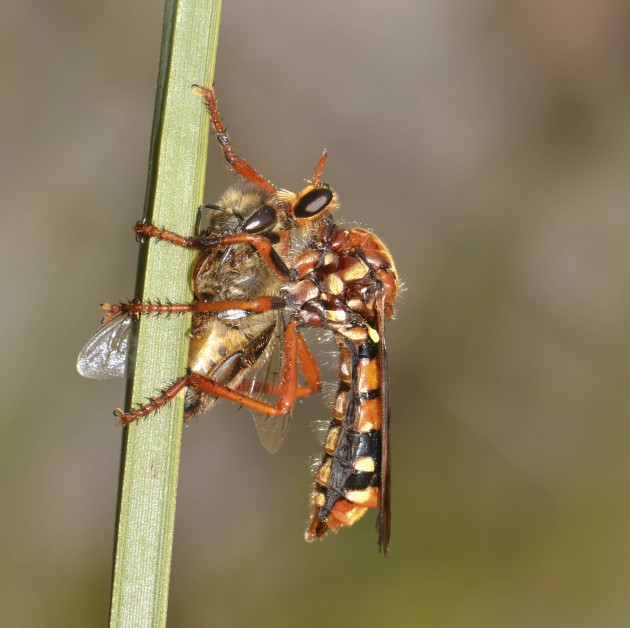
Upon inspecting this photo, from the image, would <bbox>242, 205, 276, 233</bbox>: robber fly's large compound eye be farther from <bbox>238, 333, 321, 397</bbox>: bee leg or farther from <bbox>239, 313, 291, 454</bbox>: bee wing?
<bbox>238, 333, 321, 397</bbox>: bee leg

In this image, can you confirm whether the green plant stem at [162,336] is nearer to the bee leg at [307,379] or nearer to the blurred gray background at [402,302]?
the bee leg at [307,379]

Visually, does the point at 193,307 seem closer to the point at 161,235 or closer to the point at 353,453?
the point at 161,235

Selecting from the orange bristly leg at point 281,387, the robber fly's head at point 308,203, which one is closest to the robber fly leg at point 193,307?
the orange bristly leg at point 281,387

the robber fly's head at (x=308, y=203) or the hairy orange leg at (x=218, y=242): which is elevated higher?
the robber fly's head at (x=308, y=203)

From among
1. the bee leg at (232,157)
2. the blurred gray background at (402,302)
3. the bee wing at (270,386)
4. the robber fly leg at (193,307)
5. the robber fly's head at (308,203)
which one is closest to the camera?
the robber fly leg at (193,307)

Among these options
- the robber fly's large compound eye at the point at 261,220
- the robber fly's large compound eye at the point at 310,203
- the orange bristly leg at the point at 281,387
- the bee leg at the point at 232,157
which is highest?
the bee leg at the point at 232,157

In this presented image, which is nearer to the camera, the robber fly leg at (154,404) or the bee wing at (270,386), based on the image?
the robber fly leg at (154,404)

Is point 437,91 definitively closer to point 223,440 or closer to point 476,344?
point 476,344

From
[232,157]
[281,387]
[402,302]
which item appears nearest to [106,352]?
[281,387]
